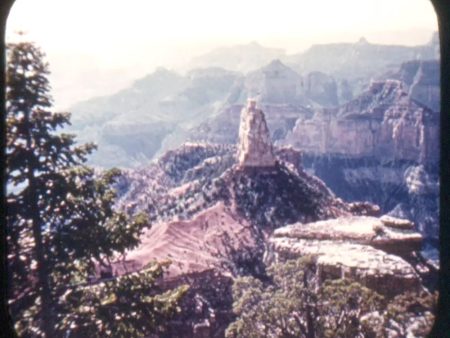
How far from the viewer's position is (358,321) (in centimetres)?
445

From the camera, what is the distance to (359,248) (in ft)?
36.9

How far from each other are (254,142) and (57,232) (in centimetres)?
1656

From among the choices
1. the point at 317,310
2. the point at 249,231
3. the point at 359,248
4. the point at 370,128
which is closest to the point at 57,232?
the point at 317,310

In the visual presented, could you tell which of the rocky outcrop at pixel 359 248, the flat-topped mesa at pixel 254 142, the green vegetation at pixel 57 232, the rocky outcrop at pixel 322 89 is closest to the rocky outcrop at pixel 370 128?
the rocky outcrop at pixel 322 89

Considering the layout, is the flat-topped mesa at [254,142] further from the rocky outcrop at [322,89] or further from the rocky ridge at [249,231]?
the rocky outcrop at [322,89]

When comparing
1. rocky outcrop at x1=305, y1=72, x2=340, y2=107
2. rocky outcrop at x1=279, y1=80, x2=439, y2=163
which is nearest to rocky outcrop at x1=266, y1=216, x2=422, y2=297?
rocky outcrop at x1=279, y1=80, x2=439, y2=163

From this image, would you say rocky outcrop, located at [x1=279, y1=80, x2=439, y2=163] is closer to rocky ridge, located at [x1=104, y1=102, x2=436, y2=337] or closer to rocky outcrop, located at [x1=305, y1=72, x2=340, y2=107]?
Result: rocky outcrop, located at [x1=305, y1=72, x2=340, y2=107]

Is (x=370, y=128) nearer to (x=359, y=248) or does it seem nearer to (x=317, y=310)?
(x=359, y=248)

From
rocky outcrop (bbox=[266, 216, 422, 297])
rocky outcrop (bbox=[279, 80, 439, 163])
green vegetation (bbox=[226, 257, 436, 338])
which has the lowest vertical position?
rocky outcrop (bbox=[279, 80, 439, 163])

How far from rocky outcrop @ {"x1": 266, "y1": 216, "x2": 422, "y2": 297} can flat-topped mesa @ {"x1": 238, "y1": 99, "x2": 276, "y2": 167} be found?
5482 millimetres

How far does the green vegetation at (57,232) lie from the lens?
10.5 ft

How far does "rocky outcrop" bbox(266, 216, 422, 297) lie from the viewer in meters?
7.71

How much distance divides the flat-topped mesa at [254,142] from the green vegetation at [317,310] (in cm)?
1355

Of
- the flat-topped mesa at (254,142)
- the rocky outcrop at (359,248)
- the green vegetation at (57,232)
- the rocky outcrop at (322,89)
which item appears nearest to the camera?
the green vegetation at (57,232)
